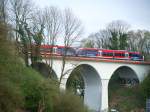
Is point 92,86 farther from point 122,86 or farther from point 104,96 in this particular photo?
point 122,86

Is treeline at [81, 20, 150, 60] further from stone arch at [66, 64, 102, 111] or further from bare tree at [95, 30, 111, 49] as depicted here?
stone arch at [66, 64, 102, 111]

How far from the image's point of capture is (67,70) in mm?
34844

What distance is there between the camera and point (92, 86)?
4103cm

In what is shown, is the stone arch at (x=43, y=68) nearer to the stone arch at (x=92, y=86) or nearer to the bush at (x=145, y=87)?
the stone arch at (x=92, y=86)

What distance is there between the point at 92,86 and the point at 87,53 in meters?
4.01

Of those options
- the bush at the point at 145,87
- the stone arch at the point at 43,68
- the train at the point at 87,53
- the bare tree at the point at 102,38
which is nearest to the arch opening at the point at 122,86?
the train at the point at 87,53

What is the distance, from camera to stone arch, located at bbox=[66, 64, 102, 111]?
40.2m

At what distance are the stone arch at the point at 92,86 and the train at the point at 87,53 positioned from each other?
1.76 metres

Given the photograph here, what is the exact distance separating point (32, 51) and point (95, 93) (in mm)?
13135

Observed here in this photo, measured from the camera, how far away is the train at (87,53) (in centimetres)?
3284

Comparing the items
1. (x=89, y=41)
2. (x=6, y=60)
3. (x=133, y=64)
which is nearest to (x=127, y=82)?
(x=133, y=64)

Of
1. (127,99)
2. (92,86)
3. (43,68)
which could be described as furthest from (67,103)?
(127,99)

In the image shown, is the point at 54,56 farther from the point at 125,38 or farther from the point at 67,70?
the point at 125,38

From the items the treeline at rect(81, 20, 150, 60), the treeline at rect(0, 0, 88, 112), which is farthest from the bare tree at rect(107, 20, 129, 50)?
the treeline at rect(0, 0, 88, 112)
